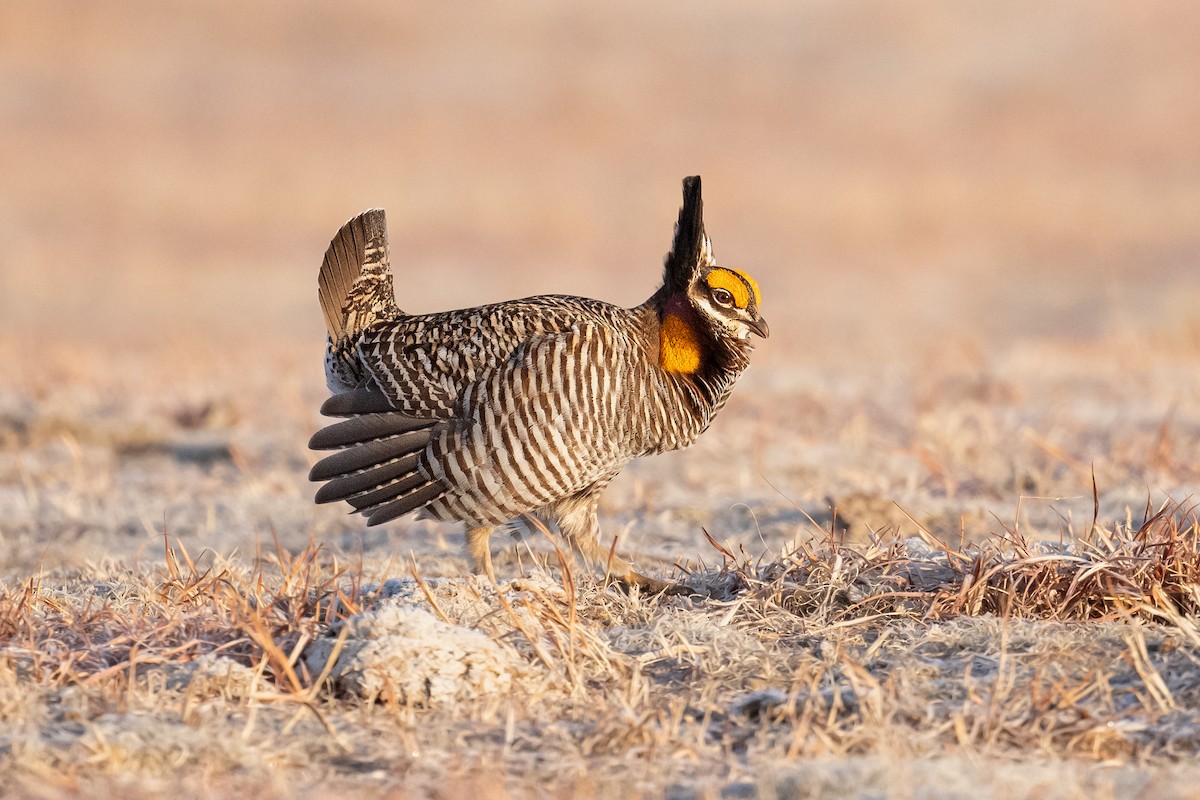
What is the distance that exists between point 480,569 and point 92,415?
14.1 ft

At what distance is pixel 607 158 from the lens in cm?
2459

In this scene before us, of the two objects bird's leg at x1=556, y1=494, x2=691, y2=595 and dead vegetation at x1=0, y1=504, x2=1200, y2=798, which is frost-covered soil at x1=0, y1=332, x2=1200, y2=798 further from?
bird's leg at x1=556, y1=494, x2=691, y2=595

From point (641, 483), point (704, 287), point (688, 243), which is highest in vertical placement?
point (688, 243)

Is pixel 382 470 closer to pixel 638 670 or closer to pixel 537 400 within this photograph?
pixel 537 400

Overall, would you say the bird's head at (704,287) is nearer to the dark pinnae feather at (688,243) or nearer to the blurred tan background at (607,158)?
the dark pinnae feather at (688,243)

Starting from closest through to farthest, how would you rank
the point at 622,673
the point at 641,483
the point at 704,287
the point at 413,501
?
1. the point at 622,673
2. the point at 413,501
3. the point at 704,287
4. the point at 641,483

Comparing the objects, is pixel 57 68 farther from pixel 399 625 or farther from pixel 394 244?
pixel 399 625

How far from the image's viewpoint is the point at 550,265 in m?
19.2

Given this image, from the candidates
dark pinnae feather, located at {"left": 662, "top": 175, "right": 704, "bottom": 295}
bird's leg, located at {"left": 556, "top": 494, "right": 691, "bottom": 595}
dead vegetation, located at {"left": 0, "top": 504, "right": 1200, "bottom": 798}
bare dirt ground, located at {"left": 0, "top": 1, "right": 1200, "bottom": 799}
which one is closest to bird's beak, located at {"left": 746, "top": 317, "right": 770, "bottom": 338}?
dark pinnae feather, located at {"left": 662, "top": 175, "right": 704, "bottom": 295}

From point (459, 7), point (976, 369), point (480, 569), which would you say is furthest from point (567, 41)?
point (480, 569)

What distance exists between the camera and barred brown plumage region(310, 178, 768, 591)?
450 cm

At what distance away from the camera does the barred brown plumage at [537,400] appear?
4.50 meters

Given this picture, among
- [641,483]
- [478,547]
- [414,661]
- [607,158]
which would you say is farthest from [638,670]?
[607,158]

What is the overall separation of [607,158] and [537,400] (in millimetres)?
20478
